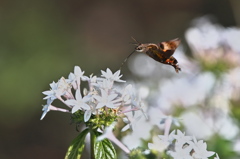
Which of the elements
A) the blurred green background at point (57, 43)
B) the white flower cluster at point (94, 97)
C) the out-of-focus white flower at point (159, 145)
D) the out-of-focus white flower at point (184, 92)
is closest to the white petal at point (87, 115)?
the white flower cluster at point (94, 97)

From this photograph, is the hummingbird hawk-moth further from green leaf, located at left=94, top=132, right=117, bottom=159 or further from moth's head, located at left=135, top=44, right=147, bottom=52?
green leaf, located at left=94, top=132, right=117, bottom=159

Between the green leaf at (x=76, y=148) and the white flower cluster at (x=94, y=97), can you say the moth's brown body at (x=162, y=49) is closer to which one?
the white flower cluster at (x=94, y=97)

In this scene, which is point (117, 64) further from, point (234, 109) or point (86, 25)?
point (234, 109)

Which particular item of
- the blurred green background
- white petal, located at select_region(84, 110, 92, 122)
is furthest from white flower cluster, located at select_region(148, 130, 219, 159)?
Answer: the blurred green background

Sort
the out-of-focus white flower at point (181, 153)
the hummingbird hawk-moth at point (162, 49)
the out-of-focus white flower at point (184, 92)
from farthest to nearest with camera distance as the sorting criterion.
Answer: the out-of-focus white flower at point (184, 92), the hummingbird hawk-moth at point (162, 49), the out-of-focus white flower at point (181, 153)

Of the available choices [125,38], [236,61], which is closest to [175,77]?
[236,61]

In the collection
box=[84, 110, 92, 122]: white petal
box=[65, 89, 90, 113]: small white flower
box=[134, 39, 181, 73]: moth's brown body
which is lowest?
box=[84, 110, 92, 122]: white petal
